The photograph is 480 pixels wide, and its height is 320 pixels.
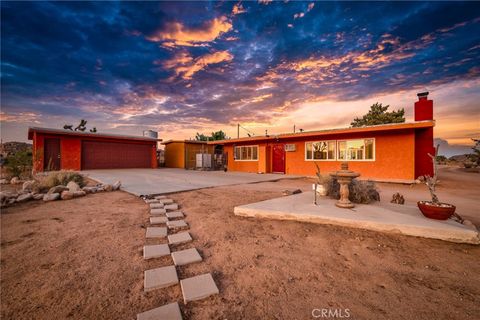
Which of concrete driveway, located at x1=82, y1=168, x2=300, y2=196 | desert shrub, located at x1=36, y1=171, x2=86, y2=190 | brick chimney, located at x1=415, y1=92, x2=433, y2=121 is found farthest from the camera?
brick chimney, located at x1=415, y1=92, x2=433, y2=121

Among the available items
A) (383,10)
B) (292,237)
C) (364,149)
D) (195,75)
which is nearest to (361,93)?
(364,149)

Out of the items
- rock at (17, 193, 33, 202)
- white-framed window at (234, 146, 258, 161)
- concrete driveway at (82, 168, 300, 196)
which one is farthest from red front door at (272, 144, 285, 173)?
rock at (17, 193, 33, 202)

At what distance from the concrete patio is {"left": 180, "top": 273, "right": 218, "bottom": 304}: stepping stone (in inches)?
83.3

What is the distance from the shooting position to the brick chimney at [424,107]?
32.3 ft

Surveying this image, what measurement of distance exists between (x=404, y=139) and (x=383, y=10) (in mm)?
6071

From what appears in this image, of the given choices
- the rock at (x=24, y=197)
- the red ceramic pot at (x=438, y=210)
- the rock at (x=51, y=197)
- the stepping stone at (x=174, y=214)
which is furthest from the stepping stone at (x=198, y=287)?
the rock at (x=24, y=197)

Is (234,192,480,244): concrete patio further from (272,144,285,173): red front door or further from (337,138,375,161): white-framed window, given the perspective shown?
(272,144,285,173): red front door

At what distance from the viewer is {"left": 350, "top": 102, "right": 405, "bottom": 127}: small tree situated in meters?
23.6

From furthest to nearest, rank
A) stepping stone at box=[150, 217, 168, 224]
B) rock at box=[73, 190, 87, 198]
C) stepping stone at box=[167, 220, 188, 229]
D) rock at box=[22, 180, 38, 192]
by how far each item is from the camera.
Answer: rock at box=[22, 180, 38, 192] < rock at box=[73, 190, 87, 198] < stepping stone at box=[150, 217, 168, 224] < stepping stone at box=[167, 220, 188, 229]

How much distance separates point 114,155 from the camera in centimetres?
1752

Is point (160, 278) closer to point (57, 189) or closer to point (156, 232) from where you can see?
point (156, 232)

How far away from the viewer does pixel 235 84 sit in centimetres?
1313

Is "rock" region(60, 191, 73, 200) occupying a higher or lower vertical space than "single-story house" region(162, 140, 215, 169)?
lower

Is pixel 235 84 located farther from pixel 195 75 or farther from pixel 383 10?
pixel 383 10
